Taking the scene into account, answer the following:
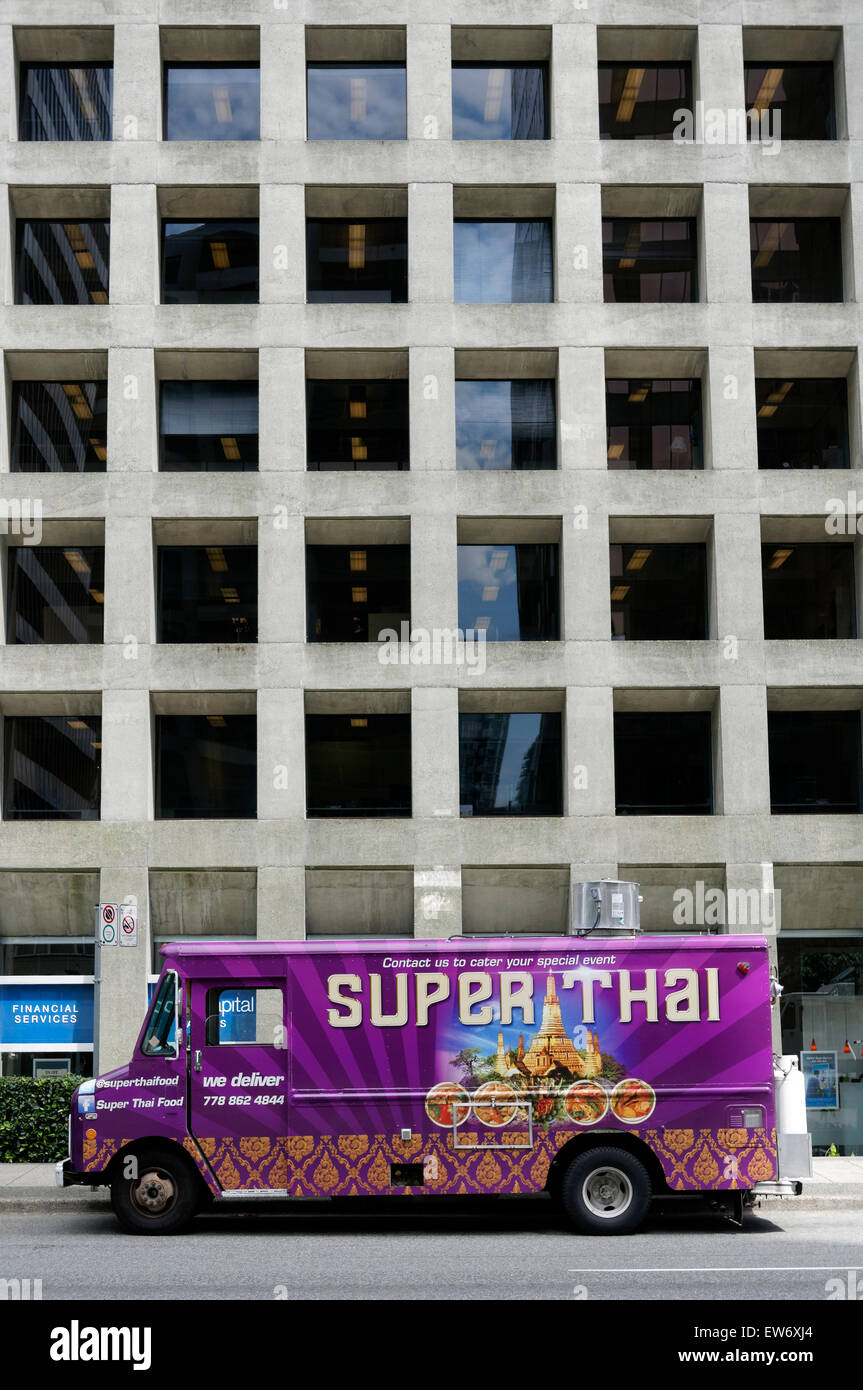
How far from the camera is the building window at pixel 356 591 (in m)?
25.5

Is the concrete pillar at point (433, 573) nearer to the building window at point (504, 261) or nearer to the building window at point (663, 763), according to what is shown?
the building window at point (663, 763)

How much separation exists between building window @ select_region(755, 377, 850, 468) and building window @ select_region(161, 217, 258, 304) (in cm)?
1062

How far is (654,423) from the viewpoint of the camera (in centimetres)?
2633

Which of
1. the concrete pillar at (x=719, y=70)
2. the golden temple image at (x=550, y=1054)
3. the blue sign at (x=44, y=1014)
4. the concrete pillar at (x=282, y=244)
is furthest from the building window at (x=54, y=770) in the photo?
the concrete pillar at (x=719, y=70)

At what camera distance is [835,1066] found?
22984 millimetres

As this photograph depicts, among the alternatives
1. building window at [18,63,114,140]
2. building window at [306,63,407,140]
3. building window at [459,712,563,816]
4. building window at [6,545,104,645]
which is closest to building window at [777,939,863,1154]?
building window at [459,712,563,816]

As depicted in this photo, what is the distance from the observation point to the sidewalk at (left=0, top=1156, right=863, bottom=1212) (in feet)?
54.0

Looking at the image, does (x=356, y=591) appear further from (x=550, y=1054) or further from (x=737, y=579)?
(x=550, y=1054)

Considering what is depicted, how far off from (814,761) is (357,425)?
36.6ft

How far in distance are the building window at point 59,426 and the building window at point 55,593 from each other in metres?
1.67

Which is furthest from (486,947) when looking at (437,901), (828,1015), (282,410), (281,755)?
(282,410)

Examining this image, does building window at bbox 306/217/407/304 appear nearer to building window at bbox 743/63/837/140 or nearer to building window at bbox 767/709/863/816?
building window at bbox 743/63/837/140

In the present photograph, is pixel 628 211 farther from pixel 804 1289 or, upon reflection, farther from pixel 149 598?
pixel 804 1289
